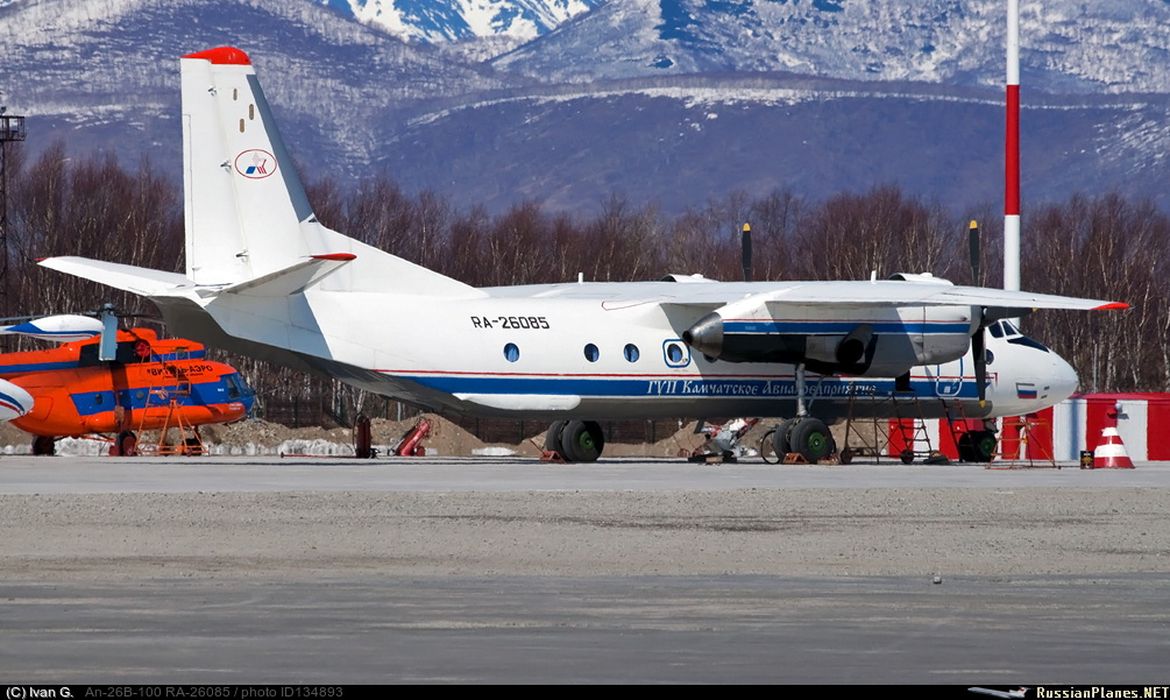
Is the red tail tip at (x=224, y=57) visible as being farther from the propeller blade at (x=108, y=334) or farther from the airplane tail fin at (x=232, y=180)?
the propeller blade at (x=108, y=334)

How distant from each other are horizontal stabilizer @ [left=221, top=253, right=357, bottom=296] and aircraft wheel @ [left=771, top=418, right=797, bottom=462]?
937cm

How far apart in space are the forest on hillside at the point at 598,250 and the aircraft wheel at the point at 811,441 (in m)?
35.8

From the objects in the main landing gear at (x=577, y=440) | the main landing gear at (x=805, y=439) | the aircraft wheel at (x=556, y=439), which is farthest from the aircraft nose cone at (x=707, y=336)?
the aircraft wheel at (x=556, y=439)

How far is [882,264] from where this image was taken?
100125 millimetres

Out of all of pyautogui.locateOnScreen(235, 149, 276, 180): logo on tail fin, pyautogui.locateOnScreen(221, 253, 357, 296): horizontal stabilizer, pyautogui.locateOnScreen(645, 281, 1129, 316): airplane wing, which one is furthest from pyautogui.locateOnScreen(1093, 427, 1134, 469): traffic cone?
pyautogui.locateOnScreen(235, 149, 276, 180): logo on tail fin

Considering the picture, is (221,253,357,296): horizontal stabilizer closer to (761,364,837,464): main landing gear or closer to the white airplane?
the white airplane

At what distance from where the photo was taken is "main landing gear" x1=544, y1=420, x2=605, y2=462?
41.1 meters

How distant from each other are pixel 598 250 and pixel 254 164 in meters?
70.8

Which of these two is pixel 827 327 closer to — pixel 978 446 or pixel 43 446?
pixel 978 446

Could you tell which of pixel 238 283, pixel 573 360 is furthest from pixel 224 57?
pixel 573 360

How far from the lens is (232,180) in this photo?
36.6 meters

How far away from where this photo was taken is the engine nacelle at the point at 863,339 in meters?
40.0

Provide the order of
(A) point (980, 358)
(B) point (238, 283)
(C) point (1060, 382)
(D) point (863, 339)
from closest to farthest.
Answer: (B) point (238, 283) → (D) point (863, 339) → (A) point (980, 358) → (C) point (1060, 382)
